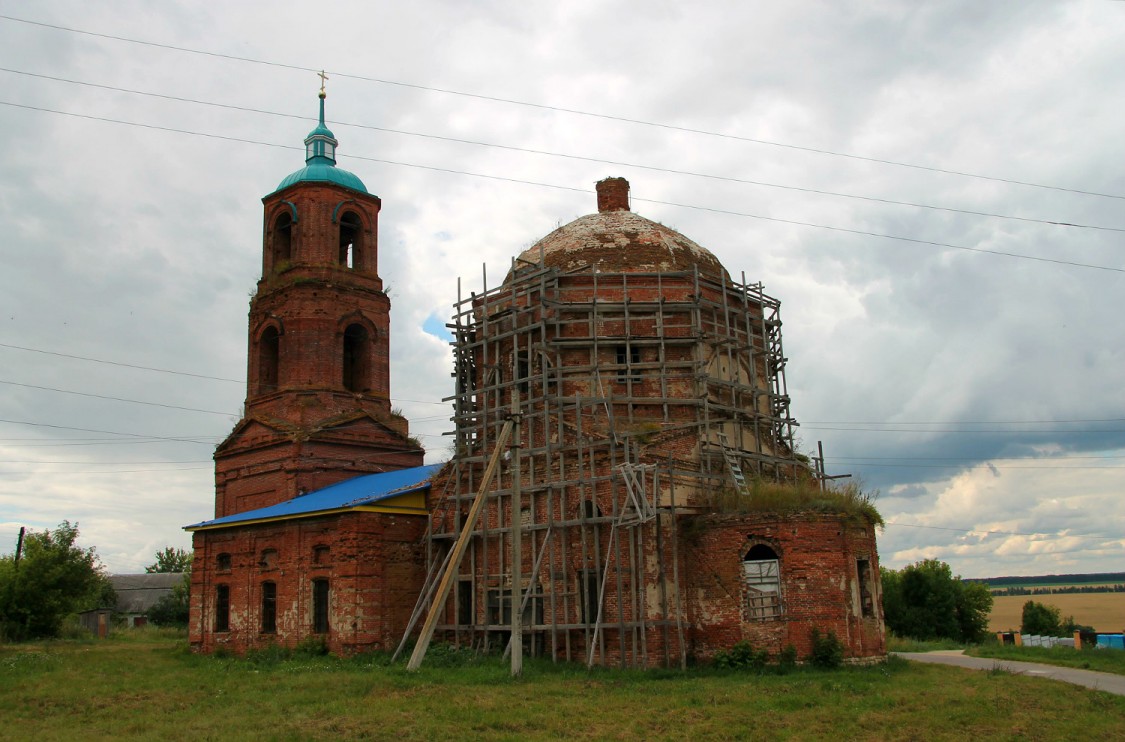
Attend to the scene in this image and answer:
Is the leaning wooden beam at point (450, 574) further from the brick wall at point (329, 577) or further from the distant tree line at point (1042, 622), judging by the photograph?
the distant tree line at point (1042, 622)

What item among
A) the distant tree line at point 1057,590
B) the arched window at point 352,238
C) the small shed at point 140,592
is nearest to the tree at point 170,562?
the small shed at point 140,592

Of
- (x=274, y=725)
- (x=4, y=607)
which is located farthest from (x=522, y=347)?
(x=4, y=607)

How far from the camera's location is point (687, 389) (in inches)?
918

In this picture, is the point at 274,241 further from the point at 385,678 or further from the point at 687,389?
the point at 385,678

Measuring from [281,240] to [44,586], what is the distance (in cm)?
1679

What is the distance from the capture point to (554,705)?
15.4 meters

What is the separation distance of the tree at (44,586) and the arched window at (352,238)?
16824mm

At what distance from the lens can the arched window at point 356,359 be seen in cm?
3281

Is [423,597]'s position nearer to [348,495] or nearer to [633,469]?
[348,495]

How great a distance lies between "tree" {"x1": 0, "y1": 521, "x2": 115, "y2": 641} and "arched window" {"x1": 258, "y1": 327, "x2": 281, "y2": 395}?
12.8 m

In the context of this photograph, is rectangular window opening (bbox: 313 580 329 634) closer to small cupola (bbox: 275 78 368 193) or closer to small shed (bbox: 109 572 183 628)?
small cupola (bbox: 275 78 368 193)

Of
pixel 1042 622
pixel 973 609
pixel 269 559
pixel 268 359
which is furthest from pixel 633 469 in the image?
pixel 1042 622

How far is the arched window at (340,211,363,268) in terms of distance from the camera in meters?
33.8

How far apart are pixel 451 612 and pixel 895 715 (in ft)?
38.8
